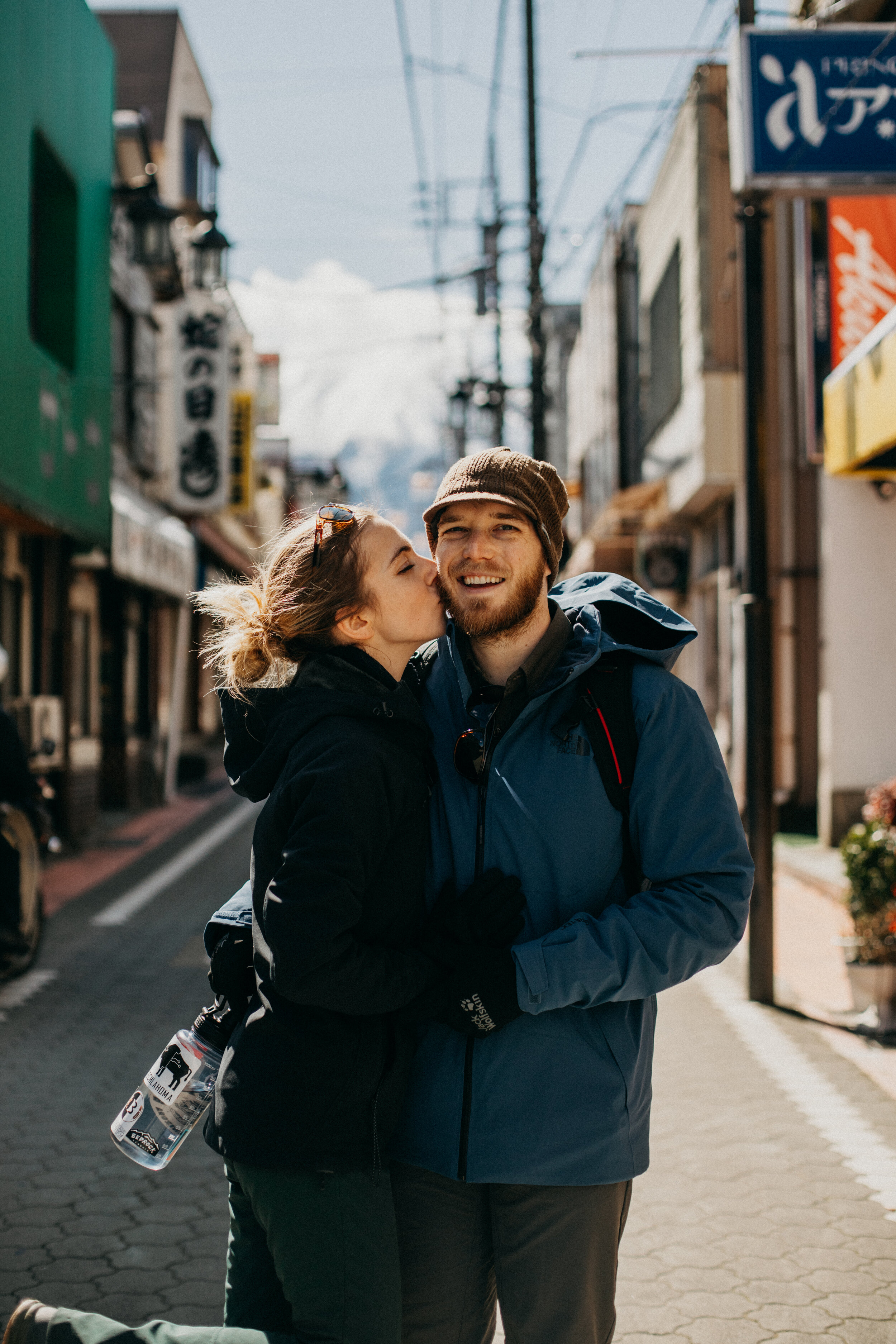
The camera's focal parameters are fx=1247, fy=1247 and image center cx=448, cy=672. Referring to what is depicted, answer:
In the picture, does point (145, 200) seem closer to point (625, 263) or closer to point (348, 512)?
point (625, 263)

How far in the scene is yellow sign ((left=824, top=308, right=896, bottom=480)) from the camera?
26.2ft

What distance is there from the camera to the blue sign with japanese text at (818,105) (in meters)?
6.37

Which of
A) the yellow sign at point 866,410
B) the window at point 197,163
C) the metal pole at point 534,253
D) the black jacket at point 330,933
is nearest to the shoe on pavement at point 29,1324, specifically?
the black jacket at point 330,933

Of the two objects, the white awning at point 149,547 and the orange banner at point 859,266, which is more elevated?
the orange banner at point 859,266

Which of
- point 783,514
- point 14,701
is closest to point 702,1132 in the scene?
point 14,701

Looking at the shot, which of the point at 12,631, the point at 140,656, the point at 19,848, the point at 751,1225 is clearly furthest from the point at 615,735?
the point at 140,656

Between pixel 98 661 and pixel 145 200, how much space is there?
6225mm

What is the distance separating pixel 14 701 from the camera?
1245cm

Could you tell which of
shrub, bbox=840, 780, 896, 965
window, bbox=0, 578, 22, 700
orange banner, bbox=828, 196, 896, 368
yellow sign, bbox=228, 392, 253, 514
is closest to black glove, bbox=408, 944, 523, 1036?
shrub, bbox=840, 780, 896, 965

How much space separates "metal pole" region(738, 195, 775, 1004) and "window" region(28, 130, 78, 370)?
844cm

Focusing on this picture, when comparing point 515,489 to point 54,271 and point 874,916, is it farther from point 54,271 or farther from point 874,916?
point 54,271

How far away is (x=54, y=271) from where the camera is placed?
44.3 ft

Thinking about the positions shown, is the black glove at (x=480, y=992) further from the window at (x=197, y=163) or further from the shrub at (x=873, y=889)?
the window at (x=197, y=163)

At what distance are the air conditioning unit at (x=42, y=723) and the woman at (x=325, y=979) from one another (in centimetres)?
998
